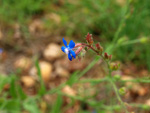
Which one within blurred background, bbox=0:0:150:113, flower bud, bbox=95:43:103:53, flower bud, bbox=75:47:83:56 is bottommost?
flower bud, bbox=75:47:83:56

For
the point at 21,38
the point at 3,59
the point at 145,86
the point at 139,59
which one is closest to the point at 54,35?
the point at 21,38

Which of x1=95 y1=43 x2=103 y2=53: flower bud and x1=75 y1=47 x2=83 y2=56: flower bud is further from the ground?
x1=95 y1=43 x2=103 y2=53: flower bud

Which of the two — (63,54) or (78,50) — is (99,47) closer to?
(78,50)

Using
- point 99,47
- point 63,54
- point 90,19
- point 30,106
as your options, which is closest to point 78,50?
point 99,47

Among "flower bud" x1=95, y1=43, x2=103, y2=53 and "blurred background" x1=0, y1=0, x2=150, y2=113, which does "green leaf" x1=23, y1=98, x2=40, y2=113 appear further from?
"flower bud" x1=95, y1=43, x2=103, y2=53

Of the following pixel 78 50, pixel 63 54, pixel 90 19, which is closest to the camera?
pixel 78 50

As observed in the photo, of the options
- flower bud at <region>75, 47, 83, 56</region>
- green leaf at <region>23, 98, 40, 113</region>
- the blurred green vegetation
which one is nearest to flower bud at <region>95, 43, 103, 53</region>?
flower bud at <region>75, 47, 83, 56</region>

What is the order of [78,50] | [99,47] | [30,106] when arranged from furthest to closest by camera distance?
[30,106] < [99,47] < [78,50]

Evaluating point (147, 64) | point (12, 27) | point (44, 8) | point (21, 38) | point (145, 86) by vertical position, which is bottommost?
point (145, 86)

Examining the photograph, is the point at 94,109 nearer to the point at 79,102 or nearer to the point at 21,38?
the point at 79,102
